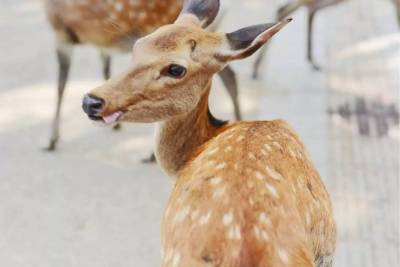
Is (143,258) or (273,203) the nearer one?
(273,203)

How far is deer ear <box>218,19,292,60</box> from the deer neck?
25cm

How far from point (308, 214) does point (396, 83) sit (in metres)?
3.08

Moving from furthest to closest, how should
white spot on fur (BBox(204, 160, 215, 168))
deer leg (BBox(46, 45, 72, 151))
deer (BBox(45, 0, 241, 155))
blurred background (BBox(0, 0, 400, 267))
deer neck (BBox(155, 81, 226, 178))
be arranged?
deer leg (BBox(46, 45, 72, 151)) → deer (BBox(45, 0, 241, 155)) → blurred background (BBox(0, 0, 400, 267)) → deer neck (BBox(155, 81, 226, 178)) → white spot on fur (BBox(204, 160, 215, 168))

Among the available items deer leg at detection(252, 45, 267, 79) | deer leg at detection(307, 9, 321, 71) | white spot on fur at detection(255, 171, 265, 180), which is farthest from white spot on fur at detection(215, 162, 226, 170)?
deer leg at detection(307, 9, 321, 71)

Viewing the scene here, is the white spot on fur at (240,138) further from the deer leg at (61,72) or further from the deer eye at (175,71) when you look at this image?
the deer leg at (61,72)

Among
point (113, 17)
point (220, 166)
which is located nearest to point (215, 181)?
point (220, 166)

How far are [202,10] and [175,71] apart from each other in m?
0.48

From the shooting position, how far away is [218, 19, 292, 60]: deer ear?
255cm

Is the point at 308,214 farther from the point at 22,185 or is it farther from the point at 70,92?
the point at 70,92

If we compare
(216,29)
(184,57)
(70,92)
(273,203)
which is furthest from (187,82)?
(70,92)

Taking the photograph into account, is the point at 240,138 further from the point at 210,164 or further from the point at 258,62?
the point at 258,62

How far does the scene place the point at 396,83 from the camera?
525cm

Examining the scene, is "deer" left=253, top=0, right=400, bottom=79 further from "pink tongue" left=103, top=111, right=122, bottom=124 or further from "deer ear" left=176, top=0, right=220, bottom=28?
"pink tongue" left=103, top=111, right=122, bottom=124

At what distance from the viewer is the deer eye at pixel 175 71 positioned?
2.61 meters
